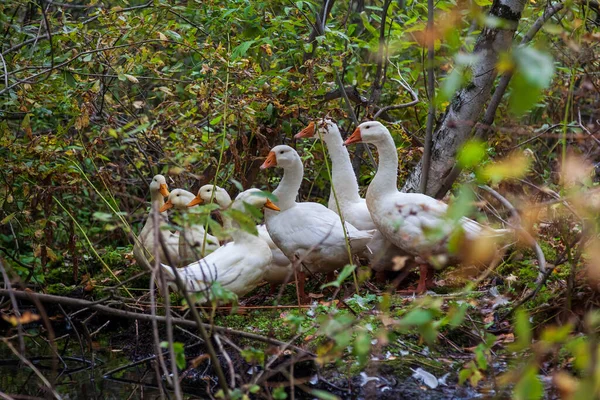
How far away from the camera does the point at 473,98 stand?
6031 mm

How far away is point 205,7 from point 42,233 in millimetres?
2291

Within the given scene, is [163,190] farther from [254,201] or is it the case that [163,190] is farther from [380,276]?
[380,276]

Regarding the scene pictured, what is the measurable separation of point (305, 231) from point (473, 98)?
1.67 meters

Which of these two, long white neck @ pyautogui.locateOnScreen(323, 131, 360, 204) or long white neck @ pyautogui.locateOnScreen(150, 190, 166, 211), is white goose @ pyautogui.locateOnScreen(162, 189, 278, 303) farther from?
long white neck @ pyautogui.locateOnScreen(150, 190, 166, 211)

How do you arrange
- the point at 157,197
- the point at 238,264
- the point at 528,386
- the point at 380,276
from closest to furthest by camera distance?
1. the point at 528,386
2. the point at 238,264
3. the point at 380,276
4. the point at 157,197

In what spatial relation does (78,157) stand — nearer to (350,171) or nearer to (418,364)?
(350,171)

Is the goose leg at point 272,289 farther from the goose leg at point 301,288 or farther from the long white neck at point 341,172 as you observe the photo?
the long white neck at point 341,172

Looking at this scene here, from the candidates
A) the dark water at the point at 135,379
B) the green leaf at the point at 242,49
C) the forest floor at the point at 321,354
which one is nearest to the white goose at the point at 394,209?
the forest floor at the point at 321,354

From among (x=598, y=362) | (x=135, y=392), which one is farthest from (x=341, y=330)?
(x=135, y=392)

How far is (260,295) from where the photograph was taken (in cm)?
633

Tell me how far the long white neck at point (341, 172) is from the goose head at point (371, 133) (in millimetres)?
397

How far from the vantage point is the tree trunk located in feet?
18.8

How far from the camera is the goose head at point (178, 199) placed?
6.36 metres

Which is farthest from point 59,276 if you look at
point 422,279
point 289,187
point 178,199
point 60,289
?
point 422,279
